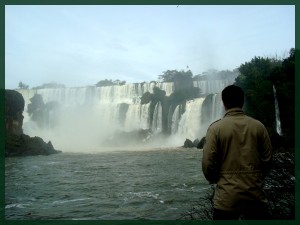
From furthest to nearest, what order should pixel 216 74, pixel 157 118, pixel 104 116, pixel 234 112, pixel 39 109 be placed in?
1. pixel 216 74
2. pixel 39 109
3. pixel 104 116
4. pixel 157 118
5. pixel 234 112

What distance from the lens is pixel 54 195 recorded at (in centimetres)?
1405

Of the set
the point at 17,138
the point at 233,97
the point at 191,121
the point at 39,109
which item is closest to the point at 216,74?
the point at 191,121

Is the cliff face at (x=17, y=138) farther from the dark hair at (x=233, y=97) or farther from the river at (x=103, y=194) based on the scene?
the dark hair at (x=233, y=97)

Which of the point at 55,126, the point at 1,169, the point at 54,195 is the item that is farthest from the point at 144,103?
the point at 54,195

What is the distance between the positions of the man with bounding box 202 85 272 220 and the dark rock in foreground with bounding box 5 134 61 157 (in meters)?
33.3

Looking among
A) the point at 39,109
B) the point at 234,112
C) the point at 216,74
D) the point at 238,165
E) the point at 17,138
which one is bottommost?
the point at 17,138

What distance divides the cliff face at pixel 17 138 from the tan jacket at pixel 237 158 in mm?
33354

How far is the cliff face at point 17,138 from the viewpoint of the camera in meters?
34.5

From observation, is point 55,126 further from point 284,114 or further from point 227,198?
point 227,198

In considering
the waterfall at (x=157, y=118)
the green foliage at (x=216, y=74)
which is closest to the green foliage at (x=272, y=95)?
the waterfall at (x=157, y=118)

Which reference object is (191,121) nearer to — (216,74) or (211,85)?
(211,85)

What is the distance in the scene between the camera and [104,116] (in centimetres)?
5991

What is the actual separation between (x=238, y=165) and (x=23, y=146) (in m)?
34.4

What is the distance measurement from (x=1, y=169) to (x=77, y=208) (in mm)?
13747
